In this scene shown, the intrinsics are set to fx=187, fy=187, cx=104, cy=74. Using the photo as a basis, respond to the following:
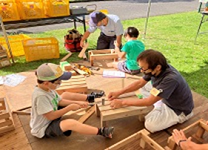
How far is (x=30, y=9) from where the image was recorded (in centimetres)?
466

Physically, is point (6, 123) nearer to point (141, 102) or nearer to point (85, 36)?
point (141, 102)

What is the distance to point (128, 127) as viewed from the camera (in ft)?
8.98

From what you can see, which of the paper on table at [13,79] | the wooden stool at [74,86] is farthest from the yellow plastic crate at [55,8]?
the wooden stool at [74,86]

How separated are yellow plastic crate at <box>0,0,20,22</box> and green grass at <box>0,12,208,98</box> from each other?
1.06 m

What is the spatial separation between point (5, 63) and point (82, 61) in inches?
72.4

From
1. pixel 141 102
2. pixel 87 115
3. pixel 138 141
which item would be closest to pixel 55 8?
pixel 87 115

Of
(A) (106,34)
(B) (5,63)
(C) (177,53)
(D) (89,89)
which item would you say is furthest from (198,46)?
(B) (5,63)

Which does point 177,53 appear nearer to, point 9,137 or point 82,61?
point 82,61

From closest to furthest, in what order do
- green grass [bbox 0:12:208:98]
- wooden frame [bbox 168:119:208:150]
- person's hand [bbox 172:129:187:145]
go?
person's hand [bbox 172:129:187:145] → wooden frame [bbox 168:119:208:150] → green grass [bbox 0:12:208:98]

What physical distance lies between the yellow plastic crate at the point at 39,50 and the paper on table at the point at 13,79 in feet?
2.67

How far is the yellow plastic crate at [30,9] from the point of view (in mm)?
4572

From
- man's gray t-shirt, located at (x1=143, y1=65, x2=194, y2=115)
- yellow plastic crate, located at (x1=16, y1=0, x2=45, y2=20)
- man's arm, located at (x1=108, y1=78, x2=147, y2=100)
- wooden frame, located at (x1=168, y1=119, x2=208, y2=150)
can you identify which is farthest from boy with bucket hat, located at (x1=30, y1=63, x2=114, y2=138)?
yellow plastic crate, located at (x1=16, y1=0, x2=45, y2=20)

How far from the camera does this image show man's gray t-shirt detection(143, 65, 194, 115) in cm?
229

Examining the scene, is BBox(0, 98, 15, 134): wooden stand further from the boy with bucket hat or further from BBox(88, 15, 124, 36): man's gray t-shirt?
BBox(88, 15, 124, 36): man's gray t-shirt
